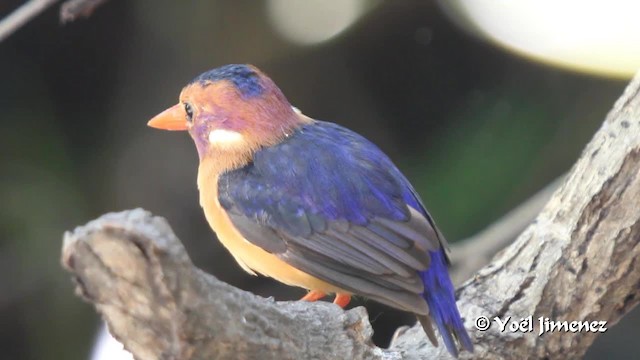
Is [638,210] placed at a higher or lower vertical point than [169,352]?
higher

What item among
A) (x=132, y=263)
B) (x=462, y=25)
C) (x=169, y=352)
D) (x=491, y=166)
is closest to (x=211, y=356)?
(x=169, y=352)

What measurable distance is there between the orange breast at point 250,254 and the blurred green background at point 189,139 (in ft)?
6.16

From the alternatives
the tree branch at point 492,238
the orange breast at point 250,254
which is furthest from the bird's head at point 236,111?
the tree branch at point 492,238

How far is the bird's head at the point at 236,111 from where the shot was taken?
330cm

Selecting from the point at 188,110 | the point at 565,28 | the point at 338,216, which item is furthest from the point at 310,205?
the point at 565,28

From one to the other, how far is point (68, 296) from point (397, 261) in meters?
2.63

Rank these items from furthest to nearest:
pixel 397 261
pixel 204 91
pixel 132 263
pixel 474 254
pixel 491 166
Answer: pixel 491 166, pixel 474 254, pixel 204 91, pixel 397 261, pixel 132 263

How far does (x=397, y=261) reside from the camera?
2.90m

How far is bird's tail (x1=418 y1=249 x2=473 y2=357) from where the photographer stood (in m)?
2.85

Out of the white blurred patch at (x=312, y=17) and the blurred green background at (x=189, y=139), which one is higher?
the white blurred patch at (x=312, y=17)

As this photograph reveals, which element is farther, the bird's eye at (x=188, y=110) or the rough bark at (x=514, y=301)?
the bird's eye at (x=188, y=110)

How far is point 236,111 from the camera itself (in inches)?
131

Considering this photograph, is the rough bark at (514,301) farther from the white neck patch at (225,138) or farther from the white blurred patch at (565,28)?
the white blurred patch at (565,28)

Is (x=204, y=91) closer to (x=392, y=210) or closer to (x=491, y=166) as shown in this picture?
(x=392, y=210)
